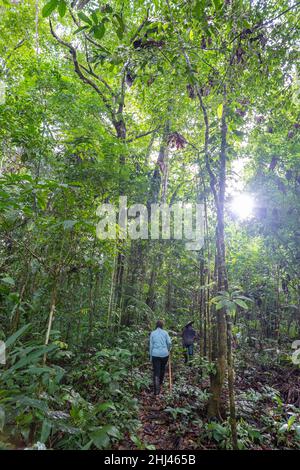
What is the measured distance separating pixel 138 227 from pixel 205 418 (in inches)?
227

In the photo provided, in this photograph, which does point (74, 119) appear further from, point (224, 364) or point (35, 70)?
point (224, 364)

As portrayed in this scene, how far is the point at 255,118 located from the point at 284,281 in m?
6.68

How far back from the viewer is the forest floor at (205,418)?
3.93 meters

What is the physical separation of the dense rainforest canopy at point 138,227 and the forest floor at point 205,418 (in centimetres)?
3

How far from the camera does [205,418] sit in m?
4.54

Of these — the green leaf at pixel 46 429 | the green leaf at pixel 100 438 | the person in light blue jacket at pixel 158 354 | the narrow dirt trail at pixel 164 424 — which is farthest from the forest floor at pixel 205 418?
the green leaf at pixel 46 429

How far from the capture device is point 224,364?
14.4ft

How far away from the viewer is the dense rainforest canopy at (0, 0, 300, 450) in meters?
3.22

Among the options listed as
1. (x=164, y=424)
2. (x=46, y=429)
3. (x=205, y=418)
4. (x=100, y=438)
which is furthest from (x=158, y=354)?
(x=46, y=429)

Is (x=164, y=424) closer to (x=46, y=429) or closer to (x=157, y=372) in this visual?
(x=157, y=372)

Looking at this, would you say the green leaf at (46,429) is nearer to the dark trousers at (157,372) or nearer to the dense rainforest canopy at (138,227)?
the dense rainforest canopy at (138,227)

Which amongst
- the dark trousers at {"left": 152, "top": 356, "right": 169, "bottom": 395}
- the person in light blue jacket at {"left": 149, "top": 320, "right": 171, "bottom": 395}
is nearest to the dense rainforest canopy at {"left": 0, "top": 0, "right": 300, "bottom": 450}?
the dark trousers at {"left": 152, "top": 356, "right": 169, "bottom": 395}

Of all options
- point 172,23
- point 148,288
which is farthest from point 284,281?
point 172,23

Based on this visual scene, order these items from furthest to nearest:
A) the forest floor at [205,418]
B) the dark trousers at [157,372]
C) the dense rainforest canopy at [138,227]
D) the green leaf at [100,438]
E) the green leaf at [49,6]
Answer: the dark trousers at [157,372], the forest floor at [205,418], the dense rainforest canopy at [138,227], the green leaf at [100,438], the green leaf at [49,6]
